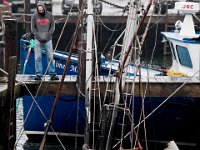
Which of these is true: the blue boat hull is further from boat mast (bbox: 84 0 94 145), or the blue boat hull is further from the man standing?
boat mast (bbox: 84 0 94 145)

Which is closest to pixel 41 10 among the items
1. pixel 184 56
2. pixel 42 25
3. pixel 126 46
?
pixel 42 25

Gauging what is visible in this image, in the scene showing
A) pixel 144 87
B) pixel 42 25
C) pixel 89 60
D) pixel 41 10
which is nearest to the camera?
pixel 89 60

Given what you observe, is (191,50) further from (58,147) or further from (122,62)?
(122,62)

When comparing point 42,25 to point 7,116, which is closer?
point 7,116

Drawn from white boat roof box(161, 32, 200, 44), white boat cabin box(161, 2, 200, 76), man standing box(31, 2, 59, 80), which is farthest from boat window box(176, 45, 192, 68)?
man standing box(31, 2, 59, 80)

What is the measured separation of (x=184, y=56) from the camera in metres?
14.5

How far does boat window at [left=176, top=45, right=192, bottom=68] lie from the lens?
14328 mm

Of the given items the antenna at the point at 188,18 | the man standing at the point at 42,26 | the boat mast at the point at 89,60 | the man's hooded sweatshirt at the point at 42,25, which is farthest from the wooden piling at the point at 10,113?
the antenna at the point at 188,18

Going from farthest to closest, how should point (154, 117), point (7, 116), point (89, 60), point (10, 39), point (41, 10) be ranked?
point (154, 117), point (41, 10), point (10, 39), point (89, 60), point (7, 116)

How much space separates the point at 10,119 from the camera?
997 cm

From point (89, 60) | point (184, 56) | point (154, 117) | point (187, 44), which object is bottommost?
point (154, 117)

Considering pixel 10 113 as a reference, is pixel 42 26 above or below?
above

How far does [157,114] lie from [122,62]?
5643 mm

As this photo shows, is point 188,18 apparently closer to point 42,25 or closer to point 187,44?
point 187,44
